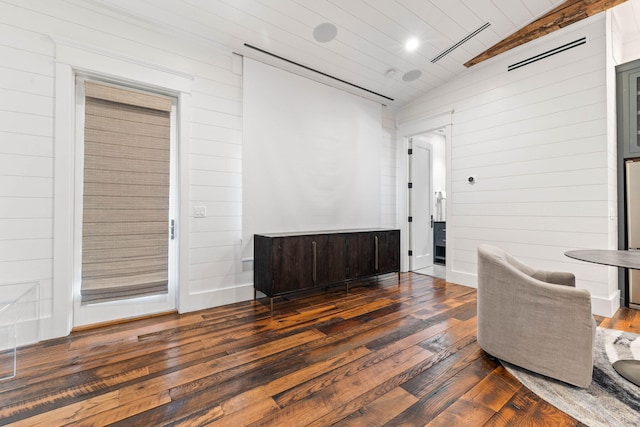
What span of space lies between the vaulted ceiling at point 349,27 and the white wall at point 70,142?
28cm

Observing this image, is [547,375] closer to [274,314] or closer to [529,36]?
[274,314]

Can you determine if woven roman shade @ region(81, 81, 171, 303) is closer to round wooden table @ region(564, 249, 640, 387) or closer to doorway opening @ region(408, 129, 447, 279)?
round wooden table @ region(564, 249, 640, 387)

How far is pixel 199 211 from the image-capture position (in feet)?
10.5

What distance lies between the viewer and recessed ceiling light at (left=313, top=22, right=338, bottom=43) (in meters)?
3.14

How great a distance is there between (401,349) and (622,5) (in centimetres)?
430

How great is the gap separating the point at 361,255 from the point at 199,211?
2.20m

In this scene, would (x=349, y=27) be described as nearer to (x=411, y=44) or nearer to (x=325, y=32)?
(x=325, y=32)

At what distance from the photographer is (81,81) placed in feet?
8.94

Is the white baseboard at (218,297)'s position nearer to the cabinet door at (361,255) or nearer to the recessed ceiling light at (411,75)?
the cabinet door at (361,255)

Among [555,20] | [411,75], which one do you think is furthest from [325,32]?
[555,20]

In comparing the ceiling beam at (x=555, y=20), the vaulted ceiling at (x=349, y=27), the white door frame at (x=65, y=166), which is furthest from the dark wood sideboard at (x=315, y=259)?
the ceiling beam at (x=555, y=20)

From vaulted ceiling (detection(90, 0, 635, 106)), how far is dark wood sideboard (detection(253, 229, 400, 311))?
7.48 ft

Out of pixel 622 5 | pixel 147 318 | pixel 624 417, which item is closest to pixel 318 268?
pixel 147 318

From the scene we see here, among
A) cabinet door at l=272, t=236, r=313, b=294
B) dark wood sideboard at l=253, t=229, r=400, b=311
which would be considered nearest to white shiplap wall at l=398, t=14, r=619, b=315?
dark wood sideboard at l=253, t=229, r=400, b=311
